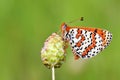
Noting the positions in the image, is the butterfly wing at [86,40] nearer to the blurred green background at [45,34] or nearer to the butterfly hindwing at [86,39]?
the butterfly hindwing at [86,39]

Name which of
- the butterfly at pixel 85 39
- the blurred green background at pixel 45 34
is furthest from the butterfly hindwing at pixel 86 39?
the blurred green background at pixel 45 34

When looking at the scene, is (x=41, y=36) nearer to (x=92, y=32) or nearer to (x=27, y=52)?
(x=27, y=52)

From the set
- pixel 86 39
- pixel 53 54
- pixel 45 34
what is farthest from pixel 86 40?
pixel 45 34

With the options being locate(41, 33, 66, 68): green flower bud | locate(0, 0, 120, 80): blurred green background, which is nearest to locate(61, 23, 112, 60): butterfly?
locate(41, 33, 66, 68): green flower bud

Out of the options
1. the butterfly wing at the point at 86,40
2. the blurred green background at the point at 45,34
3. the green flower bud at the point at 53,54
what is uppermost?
the blurred green background at the point at 45,34

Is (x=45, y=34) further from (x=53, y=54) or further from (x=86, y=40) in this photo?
(x=53, y=54)

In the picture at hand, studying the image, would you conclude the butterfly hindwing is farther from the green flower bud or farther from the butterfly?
the green flower bud
